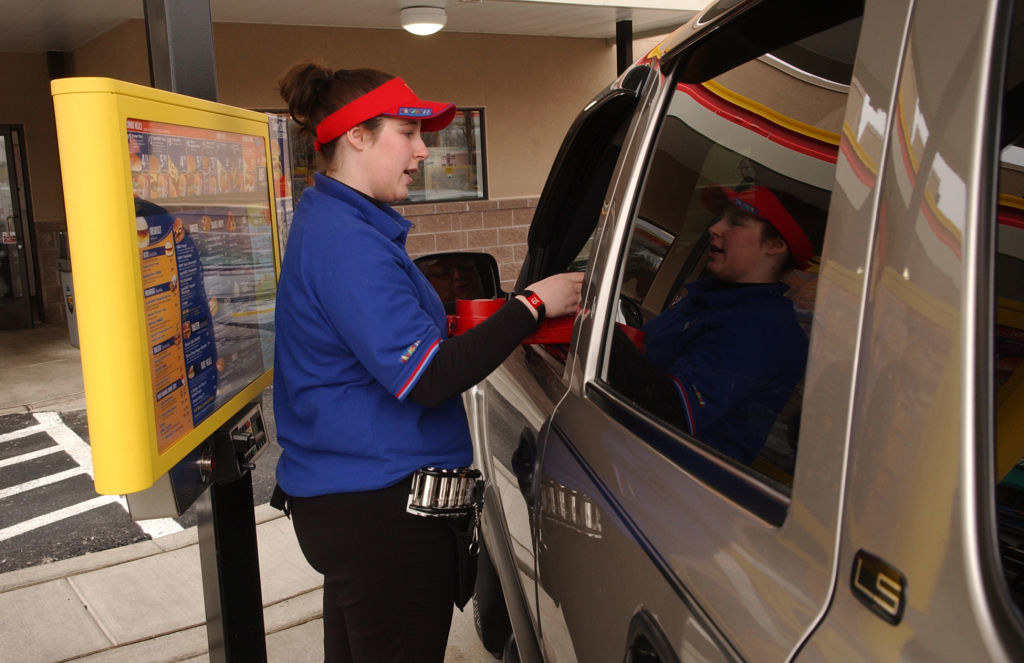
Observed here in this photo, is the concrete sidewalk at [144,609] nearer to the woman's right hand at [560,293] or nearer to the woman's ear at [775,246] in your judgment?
the woman's right hand at [560,293]

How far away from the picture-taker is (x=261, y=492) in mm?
5332

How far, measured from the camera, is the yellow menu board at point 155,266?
1.60 meters

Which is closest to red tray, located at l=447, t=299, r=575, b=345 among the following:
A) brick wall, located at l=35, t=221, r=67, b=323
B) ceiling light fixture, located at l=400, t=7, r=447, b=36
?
ceiling light fixture, located at l=400, t=7, r=447, b=36

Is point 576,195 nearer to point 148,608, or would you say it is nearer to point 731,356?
point 731,356

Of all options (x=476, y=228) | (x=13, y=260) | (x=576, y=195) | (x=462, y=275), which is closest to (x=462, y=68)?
(x=476, y=228)

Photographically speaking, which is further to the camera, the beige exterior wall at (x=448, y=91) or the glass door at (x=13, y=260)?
the glass door at (x=13, y=260)

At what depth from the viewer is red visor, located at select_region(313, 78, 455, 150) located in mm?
2000

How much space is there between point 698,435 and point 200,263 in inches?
45.3

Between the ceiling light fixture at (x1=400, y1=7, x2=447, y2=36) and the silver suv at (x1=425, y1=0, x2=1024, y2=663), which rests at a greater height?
the ceiling light fixture at (x1=400, y1=7, x2=447, y2=36)

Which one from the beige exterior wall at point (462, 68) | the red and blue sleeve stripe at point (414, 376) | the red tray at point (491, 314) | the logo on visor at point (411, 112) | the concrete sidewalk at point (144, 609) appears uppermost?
the beige exterior wall at point (462, 68)

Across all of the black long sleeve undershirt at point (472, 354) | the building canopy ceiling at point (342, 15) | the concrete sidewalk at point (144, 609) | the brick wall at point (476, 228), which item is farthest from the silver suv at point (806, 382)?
the brick wall at point (476, 228)

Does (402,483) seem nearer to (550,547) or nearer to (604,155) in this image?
→ (550,547)

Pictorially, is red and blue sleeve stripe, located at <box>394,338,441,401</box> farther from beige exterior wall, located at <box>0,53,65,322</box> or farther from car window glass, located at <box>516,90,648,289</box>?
beige exterior wall, located at <box>0,53,65,322</box>

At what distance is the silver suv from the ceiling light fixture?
22.7 ft
